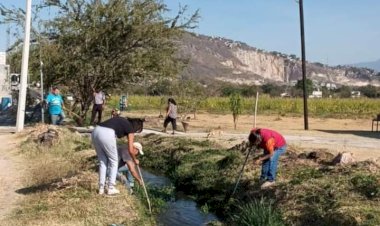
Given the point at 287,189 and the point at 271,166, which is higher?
the point at 271,166

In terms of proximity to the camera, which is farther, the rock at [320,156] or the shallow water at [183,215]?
the rock at [320,156]

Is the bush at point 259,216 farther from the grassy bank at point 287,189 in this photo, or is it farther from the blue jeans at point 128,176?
the blue jeans at point 128,176

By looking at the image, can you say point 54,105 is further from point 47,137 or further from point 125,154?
point 125,154

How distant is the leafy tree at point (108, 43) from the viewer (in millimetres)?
25219

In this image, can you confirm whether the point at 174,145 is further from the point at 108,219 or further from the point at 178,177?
the point at 108,219

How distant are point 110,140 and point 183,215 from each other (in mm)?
2610

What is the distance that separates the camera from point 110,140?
32.6 feet

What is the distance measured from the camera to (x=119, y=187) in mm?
11180

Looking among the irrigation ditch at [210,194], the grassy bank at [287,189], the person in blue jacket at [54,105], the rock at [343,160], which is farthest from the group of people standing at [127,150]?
the person in blue jacket at [54,105]

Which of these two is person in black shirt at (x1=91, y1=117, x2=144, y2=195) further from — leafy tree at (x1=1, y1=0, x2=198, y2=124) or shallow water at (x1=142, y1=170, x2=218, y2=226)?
leafy tree at (x1=1, y1=0, x2=198, y2=124)

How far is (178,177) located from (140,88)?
14.4 meters

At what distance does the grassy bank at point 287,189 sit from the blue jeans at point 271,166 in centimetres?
20

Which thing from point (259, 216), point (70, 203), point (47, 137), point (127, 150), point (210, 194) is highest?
point (127, 150)

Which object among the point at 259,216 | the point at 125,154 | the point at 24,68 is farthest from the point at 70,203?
the point at 24,68
